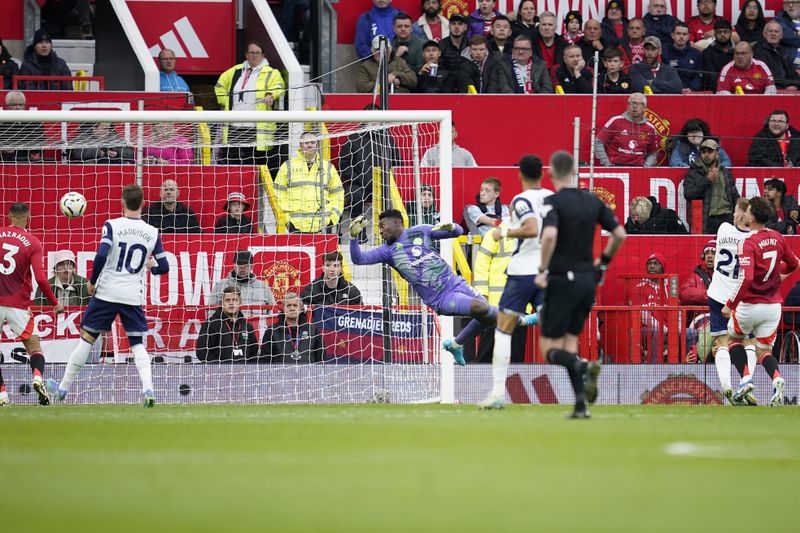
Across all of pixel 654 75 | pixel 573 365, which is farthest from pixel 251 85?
pixel 573 365

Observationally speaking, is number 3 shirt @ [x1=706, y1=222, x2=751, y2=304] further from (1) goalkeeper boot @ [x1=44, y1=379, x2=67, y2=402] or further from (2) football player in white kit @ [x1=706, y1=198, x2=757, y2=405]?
(1) goalkeeper boot @ [x1=44, y1=379, x2=67, y2=402]

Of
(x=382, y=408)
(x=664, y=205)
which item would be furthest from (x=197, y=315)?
(x=664, y=205)

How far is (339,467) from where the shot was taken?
6348mm

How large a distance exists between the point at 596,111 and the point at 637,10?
155 inches

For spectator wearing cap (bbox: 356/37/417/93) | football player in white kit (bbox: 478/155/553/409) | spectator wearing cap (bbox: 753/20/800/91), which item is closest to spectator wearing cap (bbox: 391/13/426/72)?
spectator wearing cap (bbox: 356/37/417/93)

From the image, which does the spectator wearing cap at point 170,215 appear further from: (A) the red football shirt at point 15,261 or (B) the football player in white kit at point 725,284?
(B) the football player in white kit at point 725,284

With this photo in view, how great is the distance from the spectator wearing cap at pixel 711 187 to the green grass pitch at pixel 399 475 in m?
8.23

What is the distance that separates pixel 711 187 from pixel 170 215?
7548mm

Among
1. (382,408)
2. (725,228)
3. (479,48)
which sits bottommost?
(382,408)

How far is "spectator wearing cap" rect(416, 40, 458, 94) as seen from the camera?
18.9m

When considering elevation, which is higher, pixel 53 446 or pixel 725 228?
pixel 725 228

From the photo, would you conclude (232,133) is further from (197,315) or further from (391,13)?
(391,13)

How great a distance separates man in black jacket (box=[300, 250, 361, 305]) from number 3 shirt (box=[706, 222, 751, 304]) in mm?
4249

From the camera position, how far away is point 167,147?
1544cm
